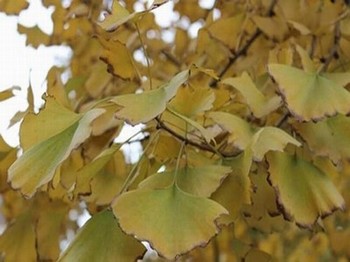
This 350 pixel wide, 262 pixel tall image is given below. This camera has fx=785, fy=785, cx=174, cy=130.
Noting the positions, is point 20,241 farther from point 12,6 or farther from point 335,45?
point 335,45

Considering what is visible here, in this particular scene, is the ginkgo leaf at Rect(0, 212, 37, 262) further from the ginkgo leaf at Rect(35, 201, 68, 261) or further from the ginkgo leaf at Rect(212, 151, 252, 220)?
the ginkgo leaf at Rect(212, 151, 252, 220)

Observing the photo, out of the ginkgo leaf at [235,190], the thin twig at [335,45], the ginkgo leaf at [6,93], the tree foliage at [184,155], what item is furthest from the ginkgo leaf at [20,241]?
the thin twig at [335,45]

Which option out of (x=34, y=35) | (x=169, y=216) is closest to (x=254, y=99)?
(x=169, y=216)

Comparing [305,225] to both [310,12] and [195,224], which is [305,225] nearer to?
[195,224]

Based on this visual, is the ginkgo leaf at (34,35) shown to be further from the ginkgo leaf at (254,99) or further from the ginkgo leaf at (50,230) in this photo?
the ginkgo leaf at (254,99)

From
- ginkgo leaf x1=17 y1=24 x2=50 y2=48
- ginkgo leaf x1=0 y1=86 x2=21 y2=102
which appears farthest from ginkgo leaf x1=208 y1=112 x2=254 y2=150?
ginkgo leaf x1=17 y1=24 x2=50 y2=48
